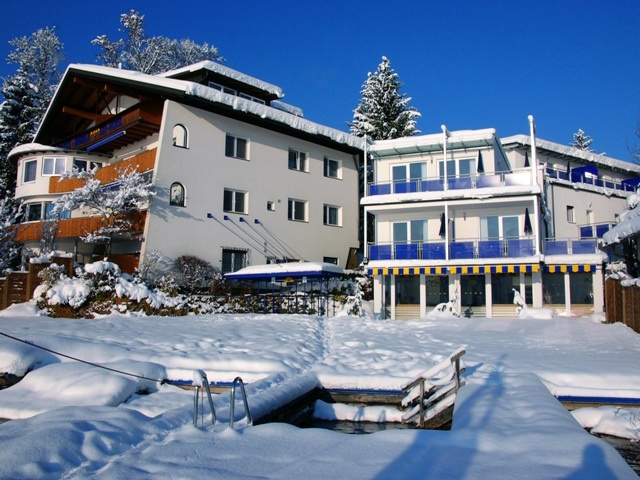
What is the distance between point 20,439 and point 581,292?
82.5ft

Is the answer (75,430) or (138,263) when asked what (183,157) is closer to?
(138,263)

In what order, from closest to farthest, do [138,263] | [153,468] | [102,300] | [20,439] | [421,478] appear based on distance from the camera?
[421,478] → [153,468] → [20,439] → [102,300] → [138,263]

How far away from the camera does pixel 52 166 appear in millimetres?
31234

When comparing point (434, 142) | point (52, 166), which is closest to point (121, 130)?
point (52, 166)

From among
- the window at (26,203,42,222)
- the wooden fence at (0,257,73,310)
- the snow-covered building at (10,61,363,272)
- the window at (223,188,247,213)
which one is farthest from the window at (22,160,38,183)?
the window at (223,188,247,213)

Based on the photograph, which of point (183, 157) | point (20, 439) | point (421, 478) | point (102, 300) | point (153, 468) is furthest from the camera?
point (183, 157)

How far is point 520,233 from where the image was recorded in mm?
26875

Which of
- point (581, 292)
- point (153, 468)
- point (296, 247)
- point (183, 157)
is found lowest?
point (153, 468)

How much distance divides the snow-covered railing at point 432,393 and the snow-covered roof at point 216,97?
725 inches

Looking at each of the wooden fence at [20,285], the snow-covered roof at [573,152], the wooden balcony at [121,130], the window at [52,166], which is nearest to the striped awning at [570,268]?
the snow-covered roof at [573,152]

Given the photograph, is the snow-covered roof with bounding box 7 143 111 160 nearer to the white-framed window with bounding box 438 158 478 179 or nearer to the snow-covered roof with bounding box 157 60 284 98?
the snow-covered roof with bounding box 157 60 284 98

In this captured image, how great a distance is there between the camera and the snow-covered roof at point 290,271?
21.9 meters

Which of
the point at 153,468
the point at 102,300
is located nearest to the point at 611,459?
the point at 153,468

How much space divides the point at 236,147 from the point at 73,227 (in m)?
9.04
